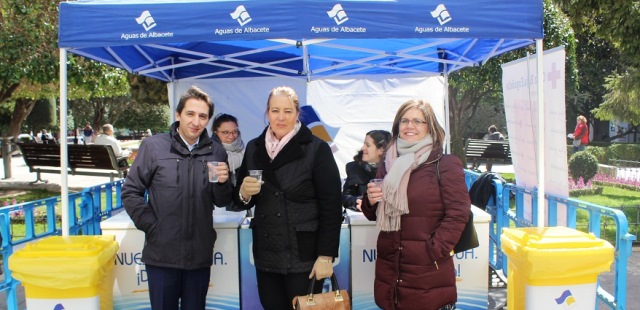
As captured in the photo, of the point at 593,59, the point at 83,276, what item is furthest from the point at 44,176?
the point at 593,59

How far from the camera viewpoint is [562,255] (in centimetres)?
315

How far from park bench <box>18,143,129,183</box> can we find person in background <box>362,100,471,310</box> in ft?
25.8

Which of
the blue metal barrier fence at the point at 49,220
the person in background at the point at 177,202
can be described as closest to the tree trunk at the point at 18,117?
the blue metal barrier fence at the point at 49,220

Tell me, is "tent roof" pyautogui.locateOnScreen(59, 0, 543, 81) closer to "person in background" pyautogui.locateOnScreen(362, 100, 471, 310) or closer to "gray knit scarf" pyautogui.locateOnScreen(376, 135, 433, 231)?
"person in background" pyautogui.locateOnScreen(362, 100, 471, 310)

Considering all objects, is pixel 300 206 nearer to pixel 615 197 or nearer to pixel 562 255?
pixel 562 255

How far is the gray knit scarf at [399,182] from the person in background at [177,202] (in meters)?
0.91

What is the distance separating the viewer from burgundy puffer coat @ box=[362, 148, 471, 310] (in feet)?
9.27

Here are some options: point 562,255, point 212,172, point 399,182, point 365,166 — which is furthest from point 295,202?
point 365,166

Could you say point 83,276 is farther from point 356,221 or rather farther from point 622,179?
point 622,179

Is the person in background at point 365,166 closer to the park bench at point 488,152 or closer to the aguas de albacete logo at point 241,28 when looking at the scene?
the aguas de albacete logo at point 241,28

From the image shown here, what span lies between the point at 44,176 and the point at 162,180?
14.9 metres

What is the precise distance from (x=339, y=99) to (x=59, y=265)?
194 inches

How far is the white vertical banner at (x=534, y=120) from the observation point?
3.81m

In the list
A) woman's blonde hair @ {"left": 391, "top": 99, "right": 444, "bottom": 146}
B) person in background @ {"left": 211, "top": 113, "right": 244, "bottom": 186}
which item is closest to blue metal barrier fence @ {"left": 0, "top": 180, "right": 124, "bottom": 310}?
person in background @ {"left": 211, "top": 113, "right": 244, "bottom": 186}
